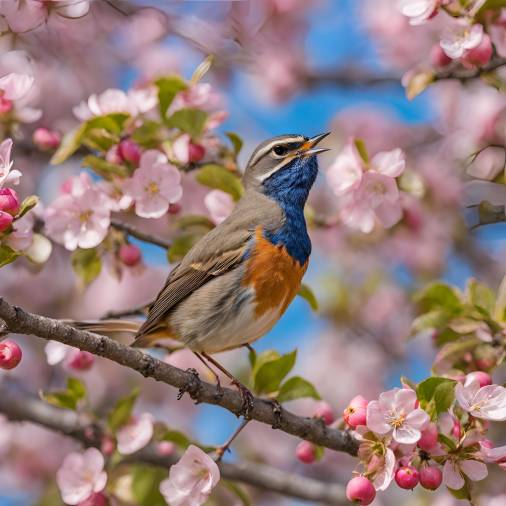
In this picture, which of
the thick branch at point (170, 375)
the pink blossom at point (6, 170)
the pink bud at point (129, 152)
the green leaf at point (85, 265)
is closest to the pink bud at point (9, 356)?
the thick branch at point (170, 375)

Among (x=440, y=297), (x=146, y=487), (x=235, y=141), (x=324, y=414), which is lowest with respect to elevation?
(x=146, y=487)

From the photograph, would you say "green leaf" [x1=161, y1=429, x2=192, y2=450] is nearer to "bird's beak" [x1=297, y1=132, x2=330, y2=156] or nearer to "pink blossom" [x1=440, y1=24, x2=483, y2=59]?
"bird's beak" [x1=297, y1=132, x2=330, y2=156]

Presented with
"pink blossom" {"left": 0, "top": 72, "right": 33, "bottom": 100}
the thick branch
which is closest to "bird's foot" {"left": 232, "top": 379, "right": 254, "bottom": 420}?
the thick branch

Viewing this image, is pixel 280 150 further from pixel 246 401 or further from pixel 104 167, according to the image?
pixel 246 401

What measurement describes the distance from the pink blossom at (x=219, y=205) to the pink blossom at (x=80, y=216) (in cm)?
66

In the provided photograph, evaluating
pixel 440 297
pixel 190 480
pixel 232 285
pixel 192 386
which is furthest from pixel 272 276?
pixel 190 480

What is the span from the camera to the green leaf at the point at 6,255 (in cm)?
378

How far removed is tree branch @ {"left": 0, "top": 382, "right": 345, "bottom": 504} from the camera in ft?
18.1

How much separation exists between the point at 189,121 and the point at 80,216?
84 centimetres

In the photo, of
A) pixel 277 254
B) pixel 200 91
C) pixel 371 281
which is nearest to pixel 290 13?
pixel 371 281

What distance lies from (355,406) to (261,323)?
123cm

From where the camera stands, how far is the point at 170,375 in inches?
165

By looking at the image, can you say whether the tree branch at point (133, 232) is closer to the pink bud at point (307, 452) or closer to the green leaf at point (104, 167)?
the green leaf at point (104, 167)

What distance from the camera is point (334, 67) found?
892 centimetres
